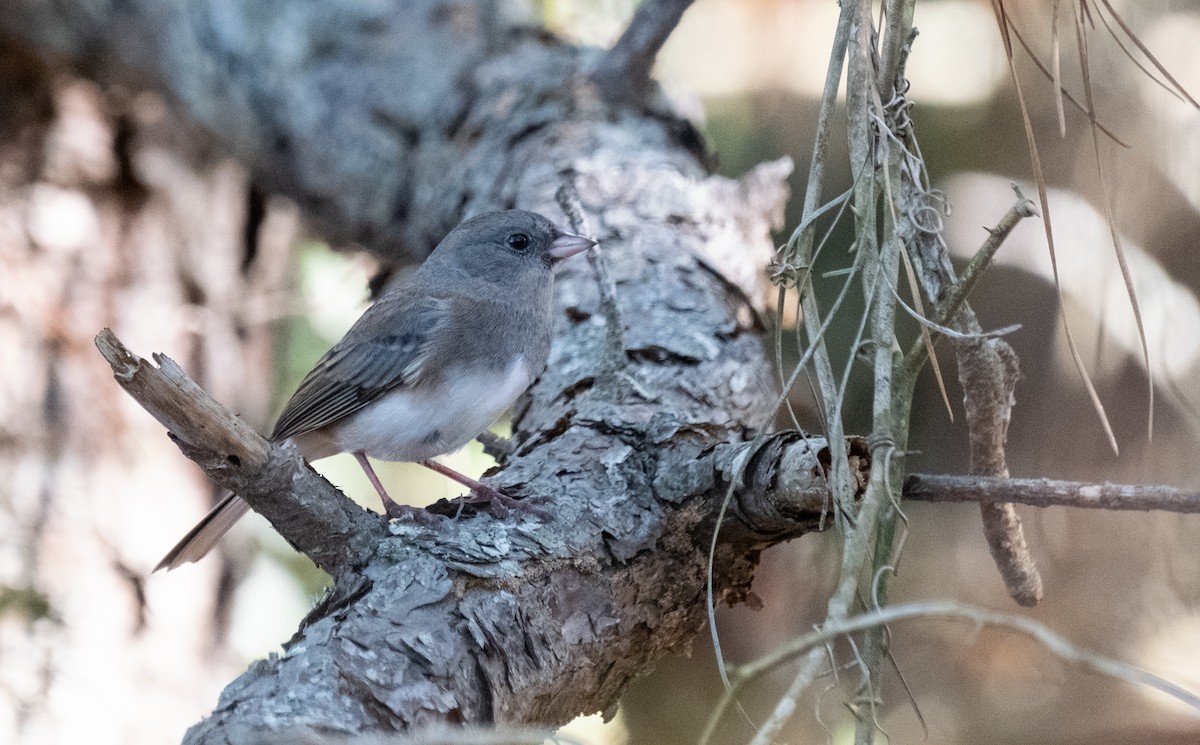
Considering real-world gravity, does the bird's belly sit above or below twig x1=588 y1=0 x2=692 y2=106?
below

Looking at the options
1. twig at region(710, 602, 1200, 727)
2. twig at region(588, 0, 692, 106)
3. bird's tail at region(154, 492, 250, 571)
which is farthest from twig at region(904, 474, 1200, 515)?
twig at region(588, 0, 692, 106)

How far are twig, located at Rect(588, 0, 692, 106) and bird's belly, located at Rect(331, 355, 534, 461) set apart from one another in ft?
3.58

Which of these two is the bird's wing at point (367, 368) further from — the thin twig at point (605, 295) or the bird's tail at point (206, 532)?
the thin twig at point (605, 295)

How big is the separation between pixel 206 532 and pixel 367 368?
0.49 meters

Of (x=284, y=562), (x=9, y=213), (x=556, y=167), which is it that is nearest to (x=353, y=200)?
(x=556, y=167)

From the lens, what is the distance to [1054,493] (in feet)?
4.22

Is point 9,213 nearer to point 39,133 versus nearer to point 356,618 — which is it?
point 39,133

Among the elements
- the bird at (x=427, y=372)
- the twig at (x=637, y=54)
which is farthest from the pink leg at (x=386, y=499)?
the twig at (x=637, y=54)

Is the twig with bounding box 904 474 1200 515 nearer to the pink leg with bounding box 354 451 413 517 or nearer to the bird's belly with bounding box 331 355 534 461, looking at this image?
the pink leg with bounding box 354 451 413 517

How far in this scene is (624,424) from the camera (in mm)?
1954

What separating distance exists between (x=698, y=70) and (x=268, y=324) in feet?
5.24

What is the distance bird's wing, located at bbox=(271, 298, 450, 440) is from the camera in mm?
2264

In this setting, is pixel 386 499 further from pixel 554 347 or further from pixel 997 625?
pixel 997 625

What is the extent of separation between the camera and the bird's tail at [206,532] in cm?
218
